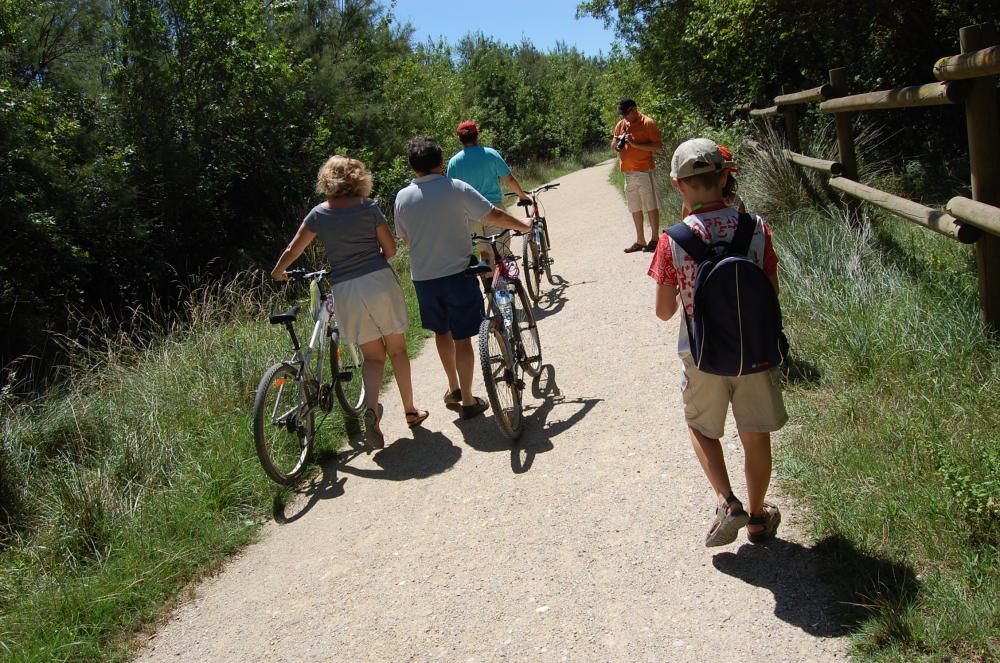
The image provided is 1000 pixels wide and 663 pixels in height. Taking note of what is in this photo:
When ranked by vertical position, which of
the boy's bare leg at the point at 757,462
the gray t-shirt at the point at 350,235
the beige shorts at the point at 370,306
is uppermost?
the gray t-shirt at the point at 350,235

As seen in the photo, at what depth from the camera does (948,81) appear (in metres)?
4.89

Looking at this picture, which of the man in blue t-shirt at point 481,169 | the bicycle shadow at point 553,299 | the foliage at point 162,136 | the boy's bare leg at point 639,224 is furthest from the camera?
the foliage at point 162,136

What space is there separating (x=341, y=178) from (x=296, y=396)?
1.55 m

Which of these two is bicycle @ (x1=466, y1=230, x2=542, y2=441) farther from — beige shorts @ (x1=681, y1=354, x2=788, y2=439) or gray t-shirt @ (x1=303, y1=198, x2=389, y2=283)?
beige shorts @ (x1=681, y1=354, x2=788, y2=439)

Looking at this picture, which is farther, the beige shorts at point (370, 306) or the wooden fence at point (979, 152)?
the beige shorts at point (370, 306)

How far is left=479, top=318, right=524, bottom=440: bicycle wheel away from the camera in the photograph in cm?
548

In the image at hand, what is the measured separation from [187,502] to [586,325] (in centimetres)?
412

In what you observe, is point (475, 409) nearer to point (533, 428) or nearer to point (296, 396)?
point (533, 428)

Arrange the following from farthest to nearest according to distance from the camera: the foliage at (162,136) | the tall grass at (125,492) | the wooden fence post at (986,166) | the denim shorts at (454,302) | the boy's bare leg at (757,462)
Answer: the foliage at (162,136) < the denim shorts at (454,302) < the wooden fence post at (986,166) < the tall grass at (125,492) < the boy's bare leg at (757,462)

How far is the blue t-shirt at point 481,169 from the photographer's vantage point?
796cm

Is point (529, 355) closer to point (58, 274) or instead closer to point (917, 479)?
point (917, 479)

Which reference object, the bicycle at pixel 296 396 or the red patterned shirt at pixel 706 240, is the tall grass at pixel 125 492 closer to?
the bicycle at pixel 296 396

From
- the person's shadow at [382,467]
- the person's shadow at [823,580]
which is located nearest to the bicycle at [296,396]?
the person's shadow at [382,467]

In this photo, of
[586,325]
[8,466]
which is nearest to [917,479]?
[586,325]
